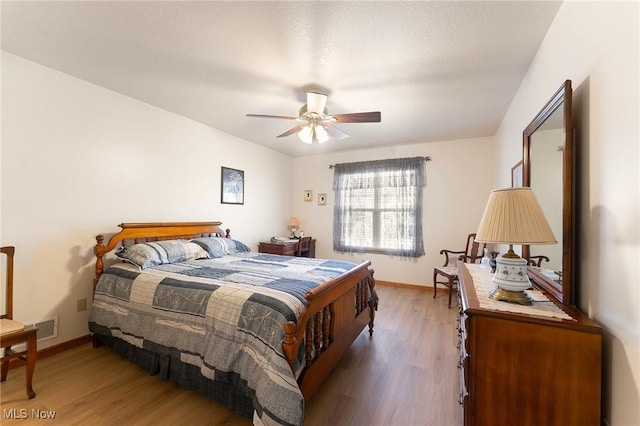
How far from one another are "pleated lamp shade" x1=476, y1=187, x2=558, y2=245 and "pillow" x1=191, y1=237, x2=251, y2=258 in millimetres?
2743

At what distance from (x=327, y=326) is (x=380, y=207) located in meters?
3.20


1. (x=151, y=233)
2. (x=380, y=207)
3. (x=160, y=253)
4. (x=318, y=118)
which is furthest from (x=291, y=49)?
(x=380, y=207)

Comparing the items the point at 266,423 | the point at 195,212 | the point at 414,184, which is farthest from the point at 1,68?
the point at 414,184

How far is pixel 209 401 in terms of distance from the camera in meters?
1.80

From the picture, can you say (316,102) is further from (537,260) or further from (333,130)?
(537,260)

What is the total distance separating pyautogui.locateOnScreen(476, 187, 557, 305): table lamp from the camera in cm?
123

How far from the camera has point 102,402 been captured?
5.75 feet

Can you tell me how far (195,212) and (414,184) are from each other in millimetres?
3460

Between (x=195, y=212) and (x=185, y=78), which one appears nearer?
(x=185, y=78)

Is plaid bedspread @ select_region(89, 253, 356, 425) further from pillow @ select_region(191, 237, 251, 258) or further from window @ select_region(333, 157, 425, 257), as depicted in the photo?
window @ select_region(333, 157, 425, 257)

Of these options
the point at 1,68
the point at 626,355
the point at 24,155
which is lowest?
the point at 626,355

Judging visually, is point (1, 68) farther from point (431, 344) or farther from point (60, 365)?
point (431, 344)

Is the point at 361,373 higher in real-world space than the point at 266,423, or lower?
lower

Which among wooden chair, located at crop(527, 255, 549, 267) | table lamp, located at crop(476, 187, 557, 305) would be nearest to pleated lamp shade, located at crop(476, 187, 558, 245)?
table lamp, located at crop(476, 187, 557, 305)
